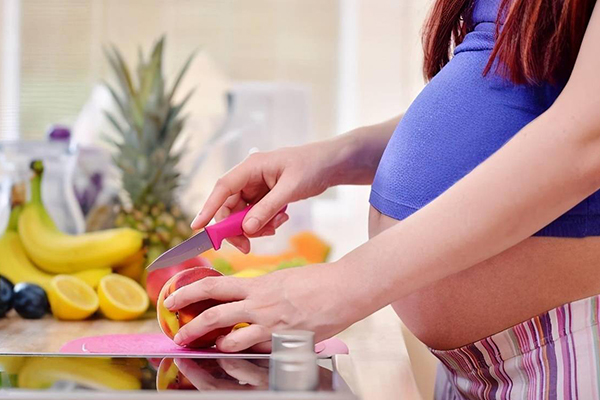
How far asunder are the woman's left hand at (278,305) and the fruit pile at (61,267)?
521 millimetres

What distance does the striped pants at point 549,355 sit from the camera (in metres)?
0.70

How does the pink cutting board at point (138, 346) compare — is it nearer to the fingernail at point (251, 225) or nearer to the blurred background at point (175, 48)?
the fingernail at point (251, 225)

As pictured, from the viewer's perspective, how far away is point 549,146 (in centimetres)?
62

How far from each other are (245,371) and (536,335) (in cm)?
28

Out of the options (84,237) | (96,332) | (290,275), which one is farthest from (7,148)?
(290,275)

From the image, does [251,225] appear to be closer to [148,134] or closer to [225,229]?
[225,229]

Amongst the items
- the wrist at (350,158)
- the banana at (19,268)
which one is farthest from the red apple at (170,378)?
the banana at (19,268)

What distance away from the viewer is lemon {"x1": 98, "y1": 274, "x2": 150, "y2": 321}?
3.89ft

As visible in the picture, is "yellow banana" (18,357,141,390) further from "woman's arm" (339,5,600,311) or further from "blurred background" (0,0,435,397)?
"blurred background" (0,0,435,397)

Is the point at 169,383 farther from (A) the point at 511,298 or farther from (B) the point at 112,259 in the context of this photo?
(B) the point at 112,259

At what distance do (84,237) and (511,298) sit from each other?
A: 80cm

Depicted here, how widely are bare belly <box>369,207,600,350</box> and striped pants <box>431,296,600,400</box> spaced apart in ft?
0.04

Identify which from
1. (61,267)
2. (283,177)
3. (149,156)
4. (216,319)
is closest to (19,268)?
(61,267)

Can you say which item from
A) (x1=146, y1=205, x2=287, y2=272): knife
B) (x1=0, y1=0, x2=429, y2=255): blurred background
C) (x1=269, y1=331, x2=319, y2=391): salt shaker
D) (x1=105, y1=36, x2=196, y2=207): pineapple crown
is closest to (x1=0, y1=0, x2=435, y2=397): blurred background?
(x1=0, y1=0, x2=429, y2=255): blurred background
